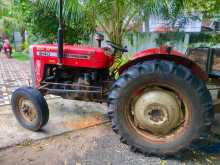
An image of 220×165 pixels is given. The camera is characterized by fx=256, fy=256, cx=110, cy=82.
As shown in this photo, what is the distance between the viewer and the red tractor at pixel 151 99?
2.74 m

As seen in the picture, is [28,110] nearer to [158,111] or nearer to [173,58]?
[158,111]

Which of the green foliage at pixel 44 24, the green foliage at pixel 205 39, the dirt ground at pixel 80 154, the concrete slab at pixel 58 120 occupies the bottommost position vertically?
the dirt ground at pixel 80 154

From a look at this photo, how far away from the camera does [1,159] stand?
2902 millimetres

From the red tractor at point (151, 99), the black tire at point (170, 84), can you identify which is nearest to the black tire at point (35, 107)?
the red tractor at point (151, 99)

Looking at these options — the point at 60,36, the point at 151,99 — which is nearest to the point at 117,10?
the point at 60,36

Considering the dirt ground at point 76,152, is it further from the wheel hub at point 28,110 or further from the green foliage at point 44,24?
the green foliage at point 44,24

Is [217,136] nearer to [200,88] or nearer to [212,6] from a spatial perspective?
[200,88]

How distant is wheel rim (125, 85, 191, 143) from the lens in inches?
114

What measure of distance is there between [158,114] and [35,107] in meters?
1.63

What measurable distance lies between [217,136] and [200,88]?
3.56 ft

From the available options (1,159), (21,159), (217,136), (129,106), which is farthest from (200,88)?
(1,159)

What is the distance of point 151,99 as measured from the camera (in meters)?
2.95

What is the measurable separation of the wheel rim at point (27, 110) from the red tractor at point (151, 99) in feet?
0.05

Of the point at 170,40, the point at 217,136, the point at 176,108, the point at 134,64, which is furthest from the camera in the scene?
the point at 170,40
